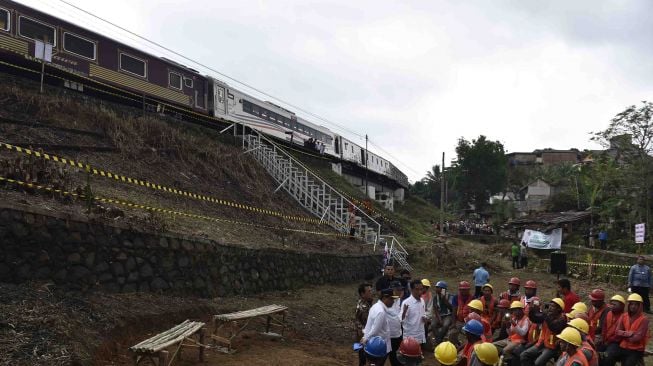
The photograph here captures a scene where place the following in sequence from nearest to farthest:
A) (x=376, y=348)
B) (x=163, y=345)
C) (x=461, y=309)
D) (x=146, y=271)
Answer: (x=376, y=348) < (x=163, y=345) < (x=146, y=271) < (x=461, y=309)

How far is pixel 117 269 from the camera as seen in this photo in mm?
8391

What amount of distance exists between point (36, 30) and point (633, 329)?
17.8 m

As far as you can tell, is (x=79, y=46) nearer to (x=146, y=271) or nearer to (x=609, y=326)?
(x=146, y=271)

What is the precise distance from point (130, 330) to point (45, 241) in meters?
1.84

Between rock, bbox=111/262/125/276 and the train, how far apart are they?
1047cm

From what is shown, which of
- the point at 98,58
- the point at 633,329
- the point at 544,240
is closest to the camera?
the point at 633,329

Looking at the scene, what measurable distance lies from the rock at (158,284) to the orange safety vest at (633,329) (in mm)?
7495

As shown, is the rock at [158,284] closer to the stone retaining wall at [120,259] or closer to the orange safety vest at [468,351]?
the stone retaining wall at [120,259]

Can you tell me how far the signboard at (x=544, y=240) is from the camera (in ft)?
85.5

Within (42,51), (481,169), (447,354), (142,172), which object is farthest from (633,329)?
(481,169)

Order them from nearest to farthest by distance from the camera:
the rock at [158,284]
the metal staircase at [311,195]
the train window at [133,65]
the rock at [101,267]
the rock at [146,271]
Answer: the rock at [101,267], the rock at [146,271], the rock at [158,284], the train window at [133,65], the metal staircase at [311,195]

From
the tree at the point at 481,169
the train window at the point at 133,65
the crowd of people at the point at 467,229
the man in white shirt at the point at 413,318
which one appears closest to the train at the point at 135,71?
the train window at the point at 133,65

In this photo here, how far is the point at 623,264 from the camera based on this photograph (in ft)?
66.1

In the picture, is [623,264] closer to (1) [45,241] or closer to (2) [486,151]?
(1) [45,241]
